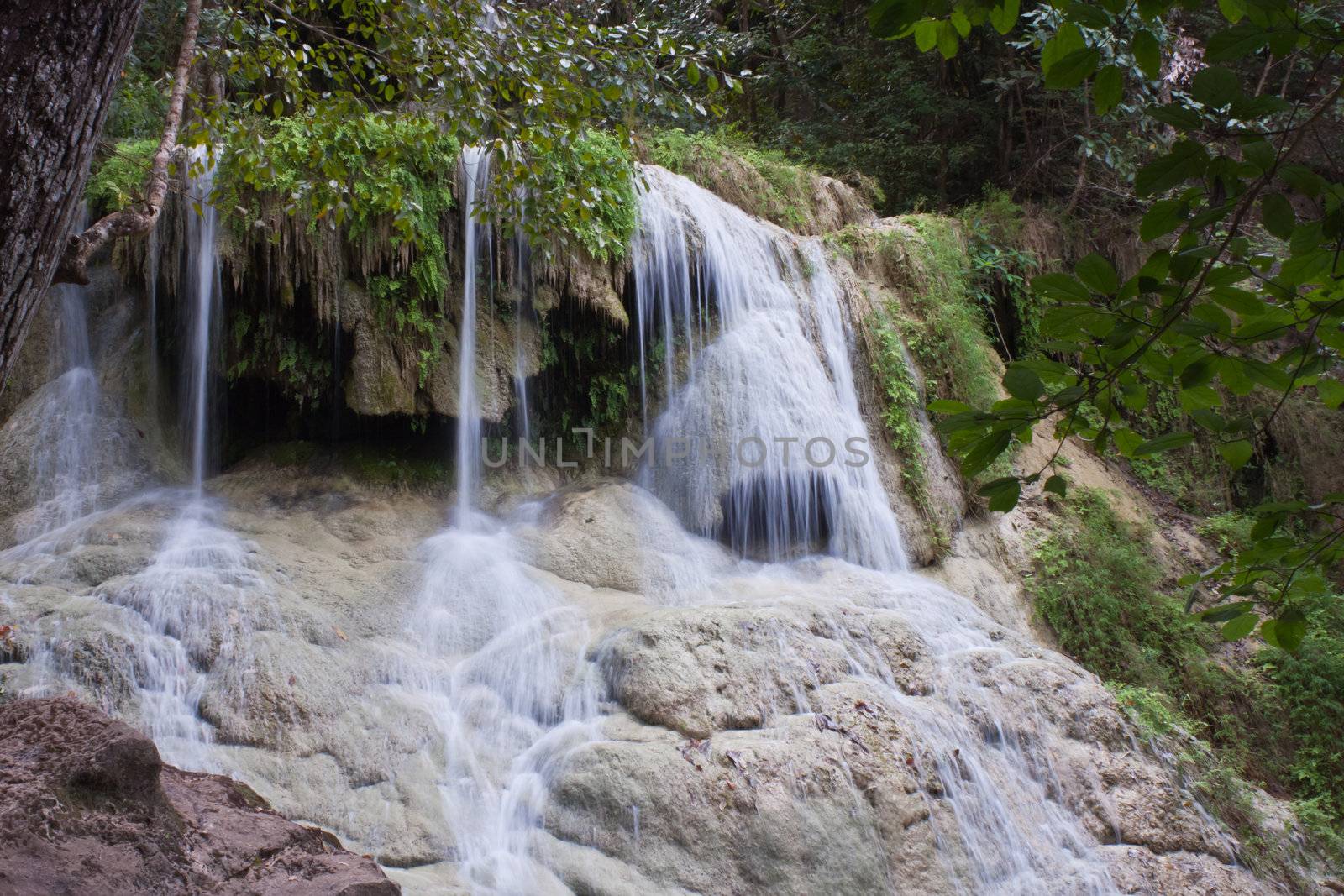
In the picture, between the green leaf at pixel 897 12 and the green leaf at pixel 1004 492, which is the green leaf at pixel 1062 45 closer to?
the green leaf at pixel 897 12

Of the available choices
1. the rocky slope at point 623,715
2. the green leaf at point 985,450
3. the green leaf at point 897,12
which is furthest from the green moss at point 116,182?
the green leaf at point 985,450

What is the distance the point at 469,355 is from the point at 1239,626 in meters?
7.67

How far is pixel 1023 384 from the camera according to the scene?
1.50 meters

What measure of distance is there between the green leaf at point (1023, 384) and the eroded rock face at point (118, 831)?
109 inches

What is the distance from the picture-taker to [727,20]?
55.4ft

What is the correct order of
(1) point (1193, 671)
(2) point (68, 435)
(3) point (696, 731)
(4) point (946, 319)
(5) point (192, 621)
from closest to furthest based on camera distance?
1. (3) point (696, 731)
2. (5) point (192, 621)
3. (2) point (68, 435)
4. (1) point (1193, 671)
5. (4) point (946, 319)

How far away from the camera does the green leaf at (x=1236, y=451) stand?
5.98 ft

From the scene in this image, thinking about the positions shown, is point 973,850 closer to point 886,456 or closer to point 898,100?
point 886,456

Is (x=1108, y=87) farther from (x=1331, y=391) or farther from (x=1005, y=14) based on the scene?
(x=1331, y=391)

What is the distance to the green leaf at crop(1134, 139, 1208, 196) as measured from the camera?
1.53 metres

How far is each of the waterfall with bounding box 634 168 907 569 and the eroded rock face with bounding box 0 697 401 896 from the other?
581 cm

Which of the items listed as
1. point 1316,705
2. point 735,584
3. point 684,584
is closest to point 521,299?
point 684,584

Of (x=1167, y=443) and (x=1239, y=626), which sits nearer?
(x=1167, y=443)

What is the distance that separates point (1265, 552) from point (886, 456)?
8060 millimetres
